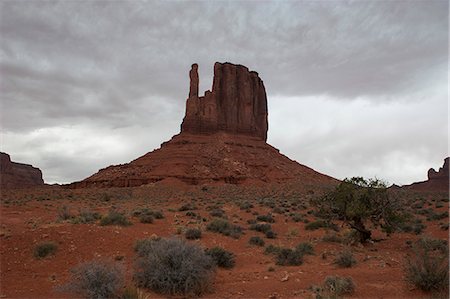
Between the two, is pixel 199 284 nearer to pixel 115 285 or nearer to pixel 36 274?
pixel 115 285

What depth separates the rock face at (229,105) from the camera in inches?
3214

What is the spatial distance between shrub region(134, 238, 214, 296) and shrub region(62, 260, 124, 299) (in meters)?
0.90

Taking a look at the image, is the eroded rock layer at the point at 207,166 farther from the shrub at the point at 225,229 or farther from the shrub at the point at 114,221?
the shrub at the point at 225,229

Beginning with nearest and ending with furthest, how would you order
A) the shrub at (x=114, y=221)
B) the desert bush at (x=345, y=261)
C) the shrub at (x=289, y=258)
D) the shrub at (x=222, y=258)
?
the desert bush at (x=345, y=261)
the shrub at (x=222, y=258)
the shrub at (x=289, y=258)
the shrub at (x=114, y=221)

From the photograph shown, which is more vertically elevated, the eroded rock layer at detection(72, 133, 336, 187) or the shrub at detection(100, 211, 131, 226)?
the eroded rock layer at detection(72, 133, 336, 187)

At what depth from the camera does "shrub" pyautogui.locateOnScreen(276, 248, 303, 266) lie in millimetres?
11555

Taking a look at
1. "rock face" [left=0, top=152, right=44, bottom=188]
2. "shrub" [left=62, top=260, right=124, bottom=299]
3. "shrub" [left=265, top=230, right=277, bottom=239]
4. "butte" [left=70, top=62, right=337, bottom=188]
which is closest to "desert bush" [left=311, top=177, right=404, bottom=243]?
"shrub" [left=265, top=230, right=277, bottom=239]

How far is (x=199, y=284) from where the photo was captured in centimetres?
888

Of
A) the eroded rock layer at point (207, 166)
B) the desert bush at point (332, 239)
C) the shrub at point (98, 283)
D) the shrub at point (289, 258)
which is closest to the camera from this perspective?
the shrub at point (98, 283)

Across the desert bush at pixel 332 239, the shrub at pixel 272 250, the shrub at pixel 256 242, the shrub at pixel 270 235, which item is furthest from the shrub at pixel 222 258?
the desert bush at pixel 332 239

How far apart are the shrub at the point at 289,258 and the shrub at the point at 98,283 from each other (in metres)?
5.20

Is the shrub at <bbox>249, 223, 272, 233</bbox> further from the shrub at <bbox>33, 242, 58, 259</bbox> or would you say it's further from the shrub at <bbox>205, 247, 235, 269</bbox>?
the shrub at <bbox>33, 242, 58, 259</bbox>

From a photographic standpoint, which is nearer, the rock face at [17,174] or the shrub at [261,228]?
the shrub at [261,228]

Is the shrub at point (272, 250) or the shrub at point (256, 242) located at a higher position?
the shrub at point (256, 242)
